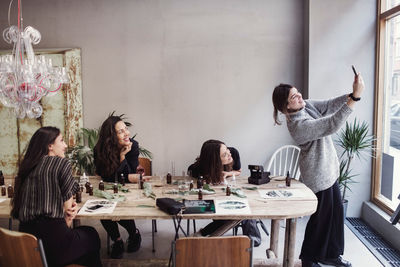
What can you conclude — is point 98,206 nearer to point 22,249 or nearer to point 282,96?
point 22,249

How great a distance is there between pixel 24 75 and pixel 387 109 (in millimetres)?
3601

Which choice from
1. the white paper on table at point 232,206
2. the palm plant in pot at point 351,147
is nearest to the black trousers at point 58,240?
the white paper on table at point 232,206

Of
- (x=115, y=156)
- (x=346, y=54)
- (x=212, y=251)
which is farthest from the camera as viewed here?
(x=346, y=54)

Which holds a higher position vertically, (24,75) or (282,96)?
(24,75)

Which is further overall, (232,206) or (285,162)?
(285,162)

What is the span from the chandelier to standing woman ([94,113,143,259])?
601mm

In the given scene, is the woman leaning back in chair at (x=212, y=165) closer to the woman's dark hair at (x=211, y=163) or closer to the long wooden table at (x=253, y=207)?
the woman's dark hair at (x=211, y=163)

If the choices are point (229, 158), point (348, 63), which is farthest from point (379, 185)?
point (229, 158)

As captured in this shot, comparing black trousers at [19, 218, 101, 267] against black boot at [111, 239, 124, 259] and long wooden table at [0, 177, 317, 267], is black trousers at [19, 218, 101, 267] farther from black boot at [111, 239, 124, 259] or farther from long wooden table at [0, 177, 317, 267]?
black boot at [111, 239, 124, 259]

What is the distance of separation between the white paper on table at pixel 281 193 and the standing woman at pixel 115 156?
3.54ft

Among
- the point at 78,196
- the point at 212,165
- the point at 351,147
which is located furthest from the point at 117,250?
the point at 351,147

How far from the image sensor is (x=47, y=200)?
223cm

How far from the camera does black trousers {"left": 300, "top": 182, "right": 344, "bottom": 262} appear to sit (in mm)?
2820

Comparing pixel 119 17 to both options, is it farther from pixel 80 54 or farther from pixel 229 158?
pixel 229 158
